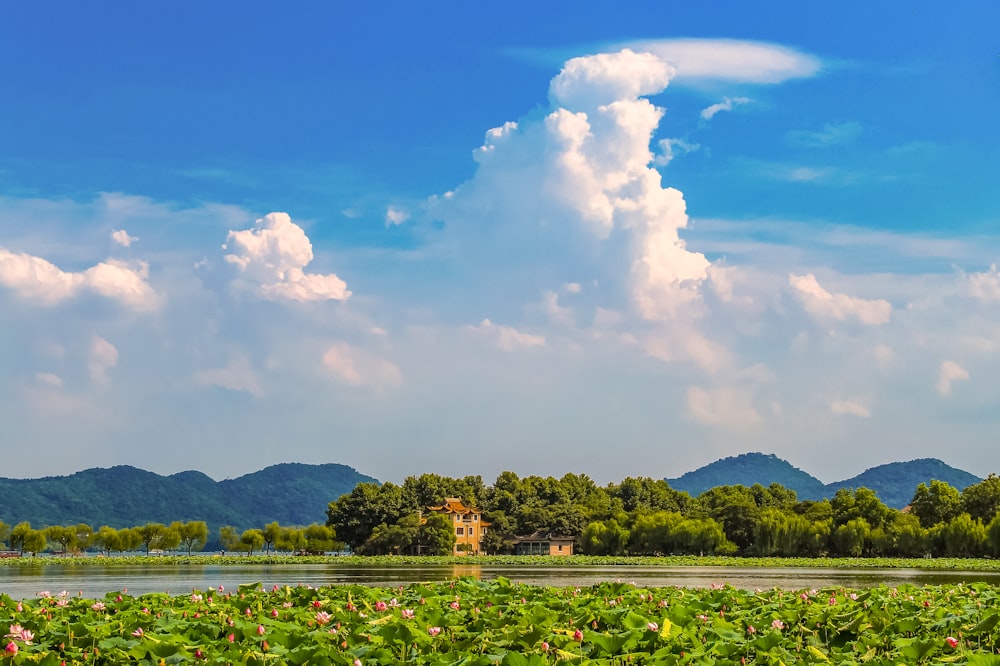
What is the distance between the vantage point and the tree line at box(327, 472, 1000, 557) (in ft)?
264

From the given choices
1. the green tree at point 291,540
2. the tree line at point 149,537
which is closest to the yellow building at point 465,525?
the tree line at point 149,537

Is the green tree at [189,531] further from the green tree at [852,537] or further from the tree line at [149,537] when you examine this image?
the green tree at [852,537]

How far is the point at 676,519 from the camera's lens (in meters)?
93.0

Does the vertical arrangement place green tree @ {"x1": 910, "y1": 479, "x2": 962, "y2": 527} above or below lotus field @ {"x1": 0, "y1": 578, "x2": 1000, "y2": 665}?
above

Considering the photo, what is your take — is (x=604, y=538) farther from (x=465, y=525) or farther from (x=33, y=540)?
(x=33, y=540)

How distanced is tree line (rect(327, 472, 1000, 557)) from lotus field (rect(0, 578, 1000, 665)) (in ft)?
228

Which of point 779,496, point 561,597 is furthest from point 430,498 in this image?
point 561,597

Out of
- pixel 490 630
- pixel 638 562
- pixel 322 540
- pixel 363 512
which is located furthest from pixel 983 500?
pixel 490 630

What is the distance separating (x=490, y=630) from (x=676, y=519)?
281 ft

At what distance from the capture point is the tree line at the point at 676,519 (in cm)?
8056

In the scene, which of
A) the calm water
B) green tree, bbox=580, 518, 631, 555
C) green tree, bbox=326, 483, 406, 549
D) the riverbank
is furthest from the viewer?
green tree, bbox=580, 518, 631, 555

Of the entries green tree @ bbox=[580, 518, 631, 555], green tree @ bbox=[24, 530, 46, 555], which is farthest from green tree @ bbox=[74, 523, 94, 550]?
green tree @ bbox=[580, 518, 631, 555]

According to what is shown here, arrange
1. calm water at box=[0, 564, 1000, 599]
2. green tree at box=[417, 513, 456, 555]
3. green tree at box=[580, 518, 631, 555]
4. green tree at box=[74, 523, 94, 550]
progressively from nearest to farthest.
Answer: calm water at box=[0, 564, 1000, 599] → green tree at box=[417, 513, 456, 555] → green tree at box=[580, 518, 631, 555] → green tree at box=[74, 523, 94, 550]

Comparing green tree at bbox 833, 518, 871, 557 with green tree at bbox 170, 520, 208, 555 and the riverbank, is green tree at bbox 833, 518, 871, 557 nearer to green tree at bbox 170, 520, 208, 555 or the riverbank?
the riverbank
